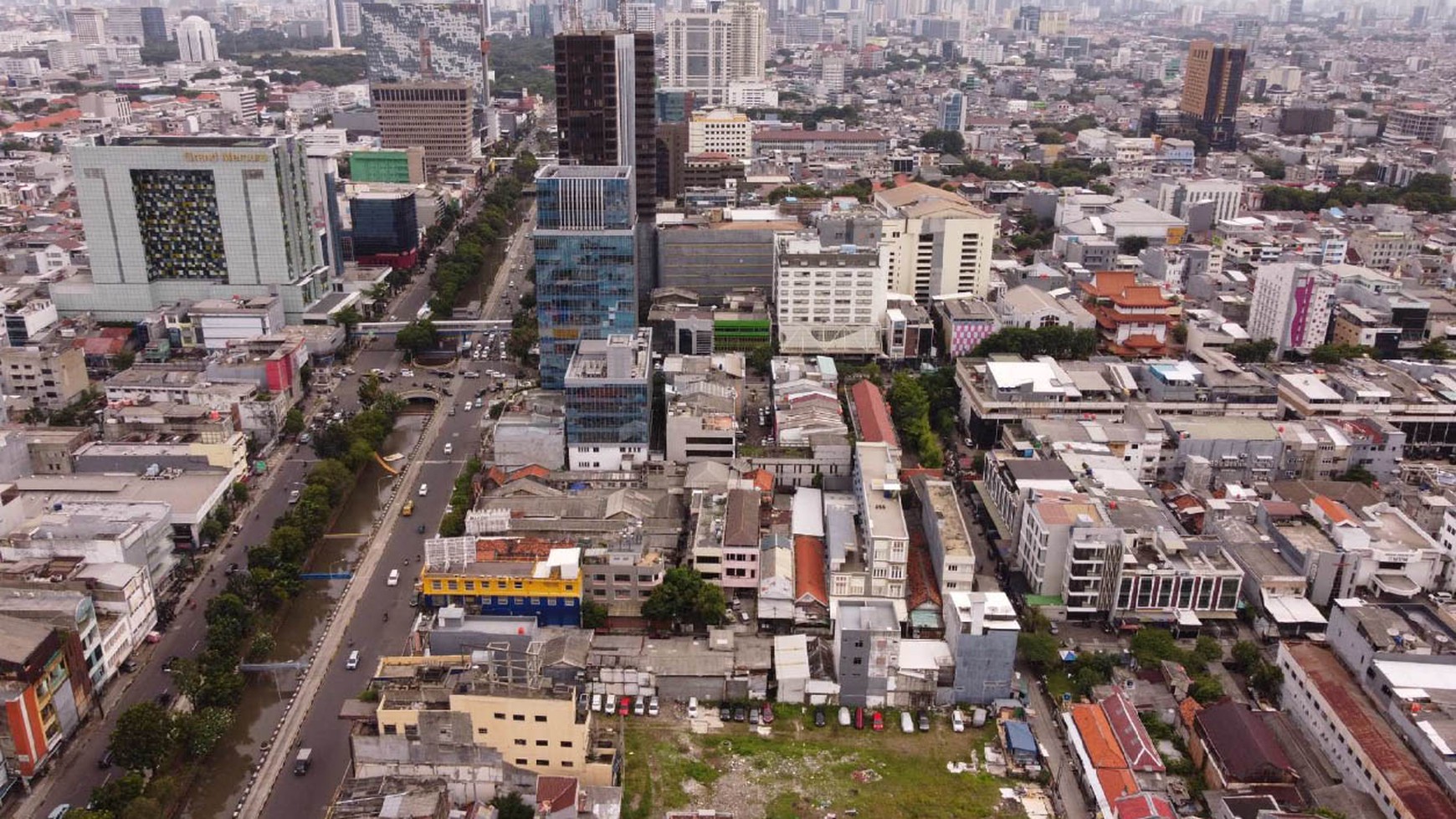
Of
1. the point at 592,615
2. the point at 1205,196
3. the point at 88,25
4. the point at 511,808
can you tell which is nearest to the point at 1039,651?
the point at 592,615

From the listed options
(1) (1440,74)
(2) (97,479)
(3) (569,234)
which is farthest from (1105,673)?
(1) (1440,74)

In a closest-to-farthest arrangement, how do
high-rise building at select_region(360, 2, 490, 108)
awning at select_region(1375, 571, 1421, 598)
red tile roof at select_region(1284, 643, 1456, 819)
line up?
red tile roof at select_region(1284, 643, 1456, 819) → awning at select_region(1375, 571, 1421, 598) → high-rise building at select_region(360, 2, 490, 108)

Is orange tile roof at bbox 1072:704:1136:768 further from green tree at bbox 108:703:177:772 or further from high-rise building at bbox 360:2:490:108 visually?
high-rise building at bbox 360:2:490:108

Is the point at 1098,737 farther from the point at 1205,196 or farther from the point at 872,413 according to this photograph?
the point at 1205,196

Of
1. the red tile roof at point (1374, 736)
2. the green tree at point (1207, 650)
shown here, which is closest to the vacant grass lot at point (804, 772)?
the green tree at point (1207, 650)

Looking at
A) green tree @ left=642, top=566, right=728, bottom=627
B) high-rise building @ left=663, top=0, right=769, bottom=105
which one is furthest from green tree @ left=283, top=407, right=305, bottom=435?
high-rise building @ left=663, top=0, right=769, bottom=105
